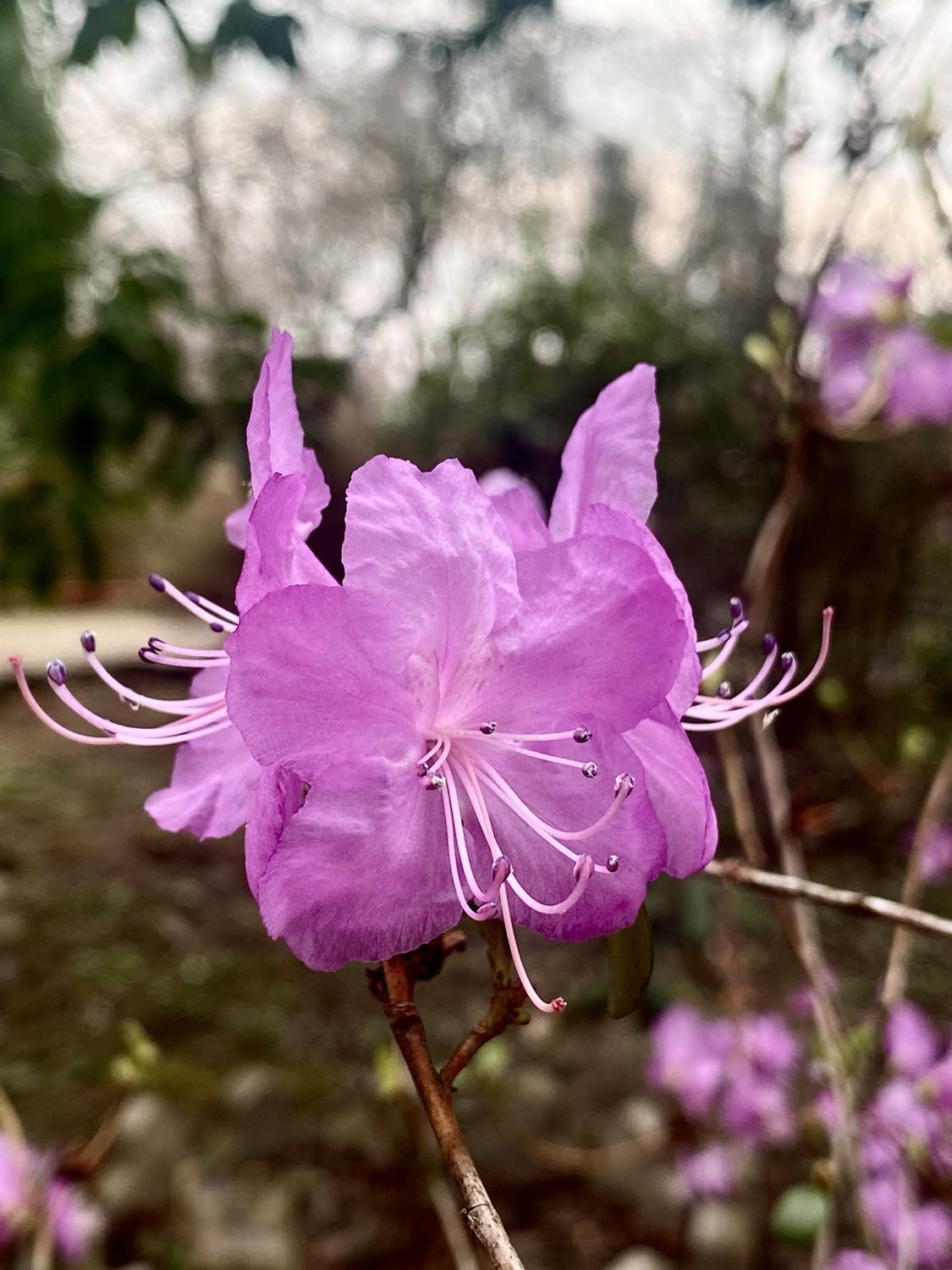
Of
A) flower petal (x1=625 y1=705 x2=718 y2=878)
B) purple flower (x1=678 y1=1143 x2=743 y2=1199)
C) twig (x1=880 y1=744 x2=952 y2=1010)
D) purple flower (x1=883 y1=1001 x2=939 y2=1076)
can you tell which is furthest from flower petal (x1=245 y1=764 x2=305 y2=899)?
purple flower (x1=678 y1=1143 x2=743 y2=1199)

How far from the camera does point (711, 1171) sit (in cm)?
150

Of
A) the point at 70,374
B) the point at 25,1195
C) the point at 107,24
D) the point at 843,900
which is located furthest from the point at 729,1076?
the point at 107,24

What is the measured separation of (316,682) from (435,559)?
0.17 feet

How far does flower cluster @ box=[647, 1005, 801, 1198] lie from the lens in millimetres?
1326

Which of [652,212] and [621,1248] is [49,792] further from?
[652,212]

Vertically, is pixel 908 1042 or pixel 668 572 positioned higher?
pixel 668 572

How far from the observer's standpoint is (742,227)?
3.87 meters

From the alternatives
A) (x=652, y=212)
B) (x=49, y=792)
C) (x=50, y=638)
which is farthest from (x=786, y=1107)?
(x=50, y=638)

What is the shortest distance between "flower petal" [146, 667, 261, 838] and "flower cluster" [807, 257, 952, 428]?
0.83 meters

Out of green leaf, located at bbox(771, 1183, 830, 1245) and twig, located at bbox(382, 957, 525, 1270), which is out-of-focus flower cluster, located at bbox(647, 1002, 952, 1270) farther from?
twig, located at bbox(382, 957, 525, 1270)

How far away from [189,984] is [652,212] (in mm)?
3714

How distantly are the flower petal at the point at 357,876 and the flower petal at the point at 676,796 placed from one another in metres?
0.07

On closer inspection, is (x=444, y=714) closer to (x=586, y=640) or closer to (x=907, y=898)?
(x=586, y=640)

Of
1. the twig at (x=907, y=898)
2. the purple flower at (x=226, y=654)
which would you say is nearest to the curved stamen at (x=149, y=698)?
the purple flower at (x=226, y=654)
